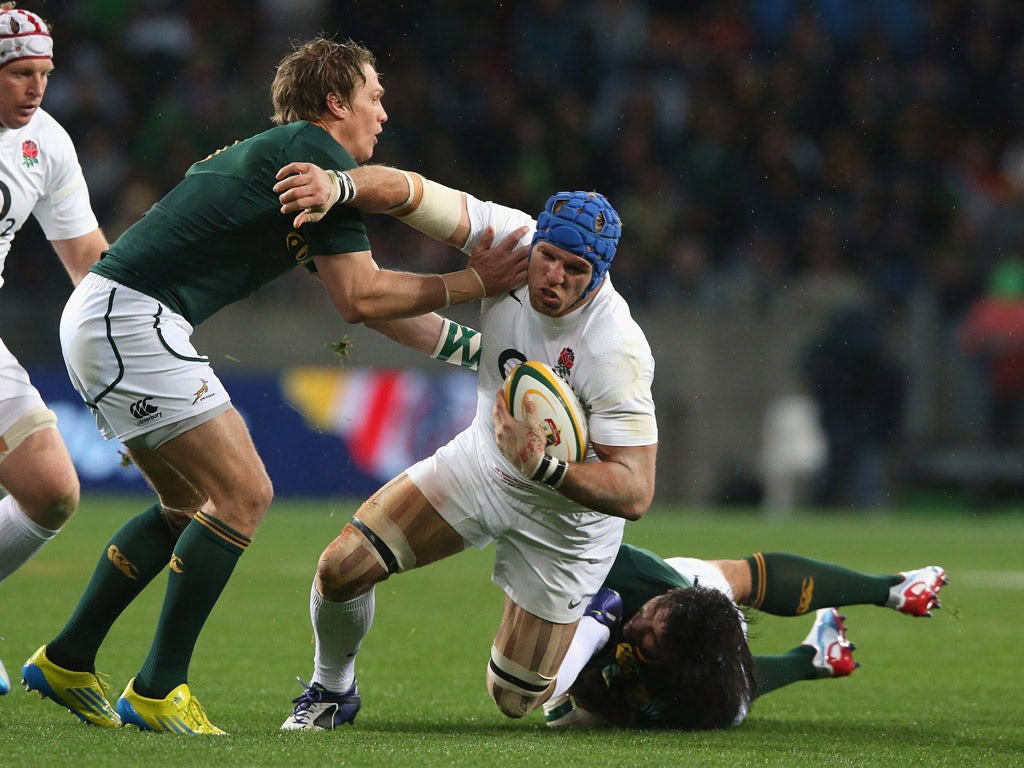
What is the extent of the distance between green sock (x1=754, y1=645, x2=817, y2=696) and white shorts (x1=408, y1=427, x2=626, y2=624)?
2.83ft

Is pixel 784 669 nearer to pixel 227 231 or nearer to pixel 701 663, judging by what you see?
pixel 701 663

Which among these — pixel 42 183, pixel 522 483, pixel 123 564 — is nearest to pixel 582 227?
pixel 522 483

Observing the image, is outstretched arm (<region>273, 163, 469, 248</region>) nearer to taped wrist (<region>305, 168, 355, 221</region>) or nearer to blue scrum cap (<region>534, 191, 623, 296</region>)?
taped wrist (<region>305, 168, 355, 221</region>)

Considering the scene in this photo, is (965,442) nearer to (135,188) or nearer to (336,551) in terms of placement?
(135,188)

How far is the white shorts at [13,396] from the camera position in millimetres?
5465

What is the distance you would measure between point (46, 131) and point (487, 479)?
216cm

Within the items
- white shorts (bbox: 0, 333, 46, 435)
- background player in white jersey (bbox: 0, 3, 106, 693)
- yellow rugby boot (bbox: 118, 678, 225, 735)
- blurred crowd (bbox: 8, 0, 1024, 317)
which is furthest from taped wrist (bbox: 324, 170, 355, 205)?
blurred crowd (bbox: 8, 0, 1024, 317)

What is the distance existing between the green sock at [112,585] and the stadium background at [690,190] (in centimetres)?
1036

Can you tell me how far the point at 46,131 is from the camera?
18.7 feet

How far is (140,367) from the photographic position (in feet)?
16.0

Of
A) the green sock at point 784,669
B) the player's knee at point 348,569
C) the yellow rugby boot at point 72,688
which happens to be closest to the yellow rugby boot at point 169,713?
the yellow rugby boot at point 72,688

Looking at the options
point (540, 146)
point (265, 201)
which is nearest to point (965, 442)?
point (540, 146)

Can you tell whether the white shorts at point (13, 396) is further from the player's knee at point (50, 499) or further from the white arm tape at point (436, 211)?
the white arm tape at point (436, 211)

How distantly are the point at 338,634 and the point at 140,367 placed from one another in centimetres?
118
